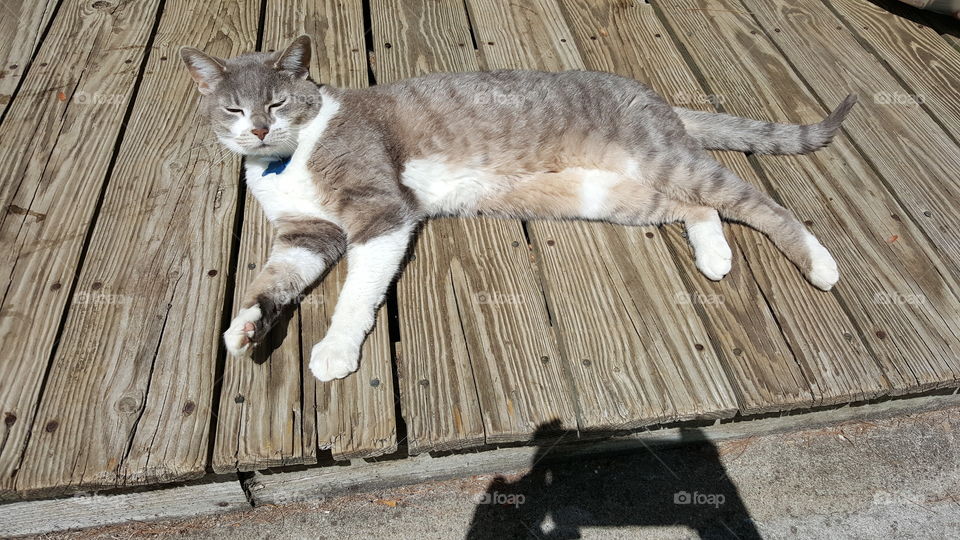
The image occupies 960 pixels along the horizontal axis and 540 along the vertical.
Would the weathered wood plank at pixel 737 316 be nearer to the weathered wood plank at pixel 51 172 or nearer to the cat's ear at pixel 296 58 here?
the cat's ear at pixel 296 58

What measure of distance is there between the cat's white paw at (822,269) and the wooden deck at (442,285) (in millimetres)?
68

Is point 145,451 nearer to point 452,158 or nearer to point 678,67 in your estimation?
point 452,158

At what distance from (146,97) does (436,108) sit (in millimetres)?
1754

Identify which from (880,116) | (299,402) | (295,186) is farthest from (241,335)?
(880,116)

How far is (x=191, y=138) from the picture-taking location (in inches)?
130

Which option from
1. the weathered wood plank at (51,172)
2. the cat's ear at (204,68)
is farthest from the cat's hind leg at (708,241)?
the weathered wood plank at (51,172)

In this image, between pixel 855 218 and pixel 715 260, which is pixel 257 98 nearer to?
pixel 715 260

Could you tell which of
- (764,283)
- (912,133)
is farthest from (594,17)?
(764,283)

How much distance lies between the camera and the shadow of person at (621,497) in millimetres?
2475

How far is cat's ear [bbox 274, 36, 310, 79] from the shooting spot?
9.13ft

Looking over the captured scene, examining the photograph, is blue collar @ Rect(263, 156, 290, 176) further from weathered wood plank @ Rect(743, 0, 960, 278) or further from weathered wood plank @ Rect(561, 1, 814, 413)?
weathered wood plank @ Rect(743, 0, 960, 278)

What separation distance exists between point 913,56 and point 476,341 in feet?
11.2

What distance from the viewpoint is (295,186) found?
2834 mm

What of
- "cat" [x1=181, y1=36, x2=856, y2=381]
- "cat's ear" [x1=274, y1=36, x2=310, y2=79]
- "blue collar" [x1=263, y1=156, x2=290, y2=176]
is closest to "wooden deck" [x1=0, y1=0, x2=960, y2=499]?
"cat" [x1=181, y1=36, x2=856, y2=381]
